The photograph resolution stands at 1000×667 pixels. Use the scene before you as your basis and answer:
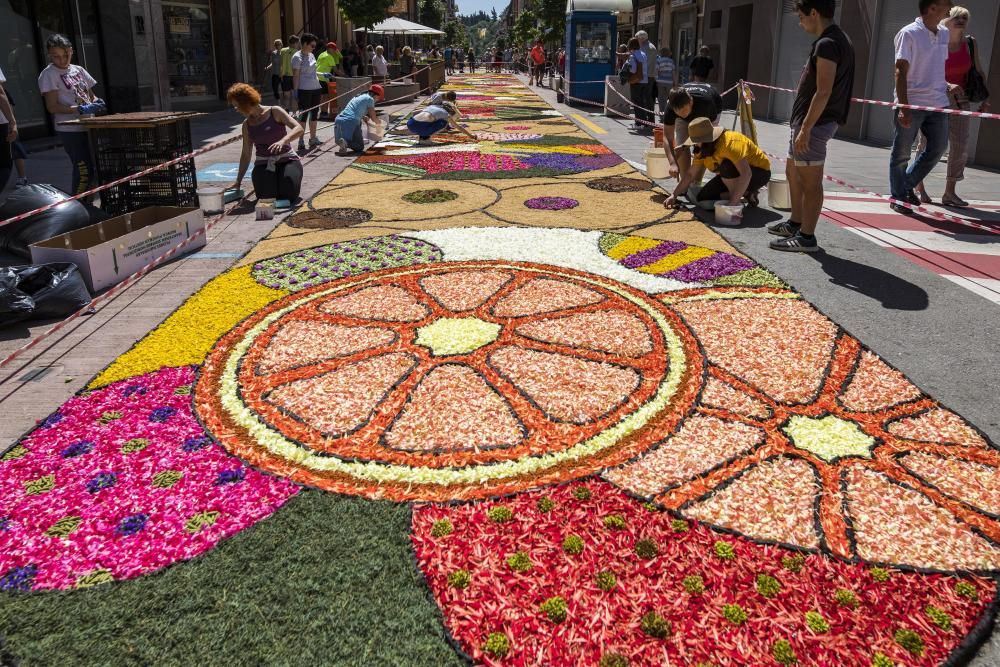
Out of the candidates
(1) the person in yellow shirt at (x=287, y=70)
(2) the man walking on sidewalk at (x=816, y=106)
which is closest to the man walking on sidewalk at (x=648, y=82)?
(1) the person in yellow shirt at (x=287, y=70)

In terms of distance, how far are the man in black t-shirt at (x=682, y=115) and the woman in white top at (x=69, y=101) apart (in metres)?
6.48

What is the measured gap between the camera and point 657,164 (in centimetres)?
901

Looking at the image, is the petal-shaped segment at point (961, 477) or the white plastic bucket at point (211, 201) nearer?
the petal-shaped segment at point (961, 477)

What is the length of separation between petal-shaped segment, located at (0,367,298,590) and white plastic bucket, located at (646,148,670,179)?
708cm

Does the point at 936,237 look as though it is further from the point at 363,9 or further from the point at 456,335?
the point at 363,9

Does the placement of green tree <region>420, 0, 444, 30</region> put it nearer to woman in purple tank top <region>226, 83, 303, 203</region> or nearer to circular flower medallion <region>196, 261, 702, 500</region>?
woman in purple tank top <region>226, 83, 303, 203</region>

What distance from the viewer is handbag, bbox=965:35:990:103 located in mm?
7359

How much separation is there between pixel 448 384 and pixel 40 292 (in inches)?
115

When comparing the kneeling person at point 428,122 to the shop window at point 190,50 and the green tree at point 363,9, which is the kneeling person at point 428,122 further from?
the green tree at point 363,9

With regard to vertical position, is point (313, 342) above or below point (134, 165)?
below

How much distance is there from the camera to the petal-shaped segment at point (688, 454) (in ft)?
9.16

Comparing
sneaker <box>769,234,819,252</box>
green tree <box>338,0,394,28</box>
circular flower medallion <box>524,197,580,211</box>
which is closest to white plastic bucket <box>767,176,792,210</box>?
sneaker <box>769,234,819,252</box>

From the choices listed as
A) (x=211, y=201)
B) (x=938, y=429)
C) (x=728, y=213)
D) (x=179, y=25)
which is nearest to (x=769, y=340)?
(x=938, y=429)

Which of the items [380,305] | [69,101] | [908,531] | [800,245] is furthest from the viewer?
[69,101]
